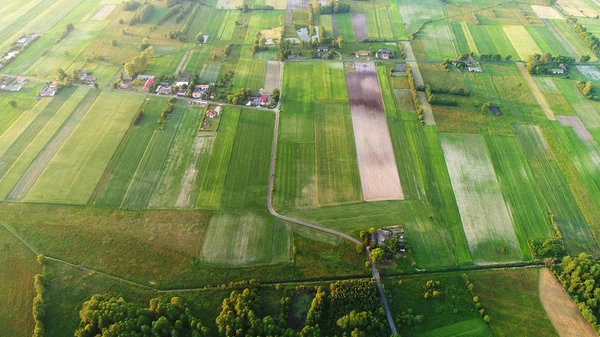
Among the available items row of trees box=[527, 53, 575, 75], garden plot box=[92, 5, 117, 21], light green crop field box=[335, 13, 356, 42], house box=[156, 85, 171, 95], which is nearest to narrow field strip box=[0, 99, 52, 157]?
house box=[156, 85, 171, 95]

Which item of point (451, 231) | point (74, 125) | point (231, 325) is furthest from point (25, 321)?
point (451, 231)

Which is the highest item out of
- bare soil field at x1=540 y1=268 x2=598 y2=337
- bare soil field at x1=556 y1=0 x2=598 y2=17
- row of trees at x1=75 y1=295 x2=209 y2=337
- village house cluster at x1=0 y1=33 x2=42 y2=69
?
bare soil field at x1=556 y1=0 x2=598 y2=17

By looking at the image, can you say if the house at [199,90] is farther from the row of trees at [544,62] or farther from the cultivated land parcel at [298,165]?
the row of trees at [544,62]

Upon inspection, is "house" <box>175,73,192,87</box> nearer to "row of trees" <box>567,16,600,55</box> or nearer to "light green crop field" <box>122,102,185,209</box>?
"light green crop field" <box>122,102,185,209</box>

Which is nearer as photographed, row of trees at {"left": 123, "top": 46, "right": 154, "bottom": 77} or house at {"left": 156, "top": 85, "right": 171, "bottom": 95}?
house at {"left": 156, "top": 85, "right": 171, "bottom": 95}

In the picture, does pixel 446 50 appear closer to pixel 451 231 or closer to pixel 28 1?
pixel 451 231

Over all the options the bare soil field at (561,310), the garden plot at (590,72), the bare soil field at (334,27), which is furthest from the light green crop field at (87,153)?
the garden plot at (590,72)
